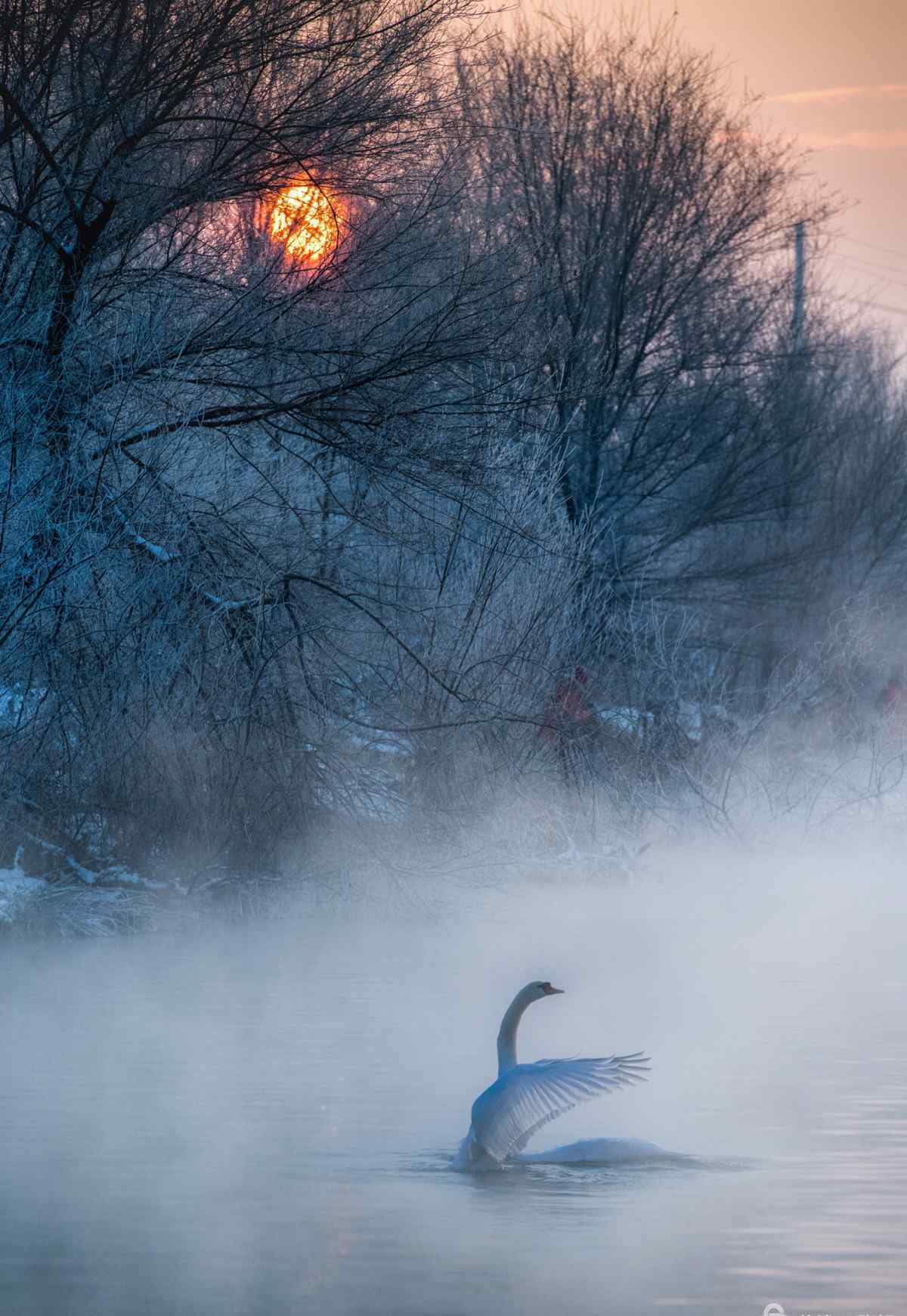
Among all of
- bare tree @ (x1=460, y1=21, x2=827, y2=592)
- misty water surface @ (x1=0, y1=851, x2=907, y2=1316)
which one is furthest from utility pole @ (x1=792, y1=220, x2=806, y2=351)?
misty water surface @ (x1=0, y1=851, x2=907, y2=1316)

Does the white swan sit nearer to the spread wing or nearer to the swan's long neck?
the spread wing

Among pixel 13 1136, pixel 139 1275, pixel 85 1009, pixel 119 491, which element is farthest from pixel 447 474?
pixel 139 1275

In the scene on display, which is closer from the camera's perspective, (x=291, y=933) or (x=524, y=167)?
(x=291, y=933)

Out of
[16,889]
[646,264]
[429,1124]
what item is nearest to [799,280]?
[646,264]

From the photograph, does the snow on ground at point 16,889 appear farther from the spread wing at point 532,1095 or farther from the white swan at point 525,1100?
the spread wing at point 532,1095

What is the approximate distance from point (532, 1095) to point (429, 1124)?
3.28ft

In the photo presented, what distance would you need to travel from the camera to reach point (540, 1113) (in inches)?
290

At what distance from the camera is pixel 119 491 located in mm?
12164

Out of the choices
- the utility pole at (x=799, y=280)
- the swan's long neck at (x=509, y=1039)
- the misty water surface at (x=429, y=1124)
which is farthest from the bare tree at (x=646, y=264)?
the swan's long neck at (x=509, y=1039)

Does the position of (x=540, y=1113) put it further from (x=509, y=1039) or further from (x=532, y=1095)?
(x=509, y=1039)

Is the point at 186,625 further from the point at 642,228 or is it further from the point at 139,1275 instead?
the point at 642,228

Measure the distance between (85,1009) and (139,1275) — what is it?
5.05m

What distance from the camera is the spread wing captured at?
23.9 ft

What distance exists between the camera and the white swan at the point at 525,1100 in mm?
7293
